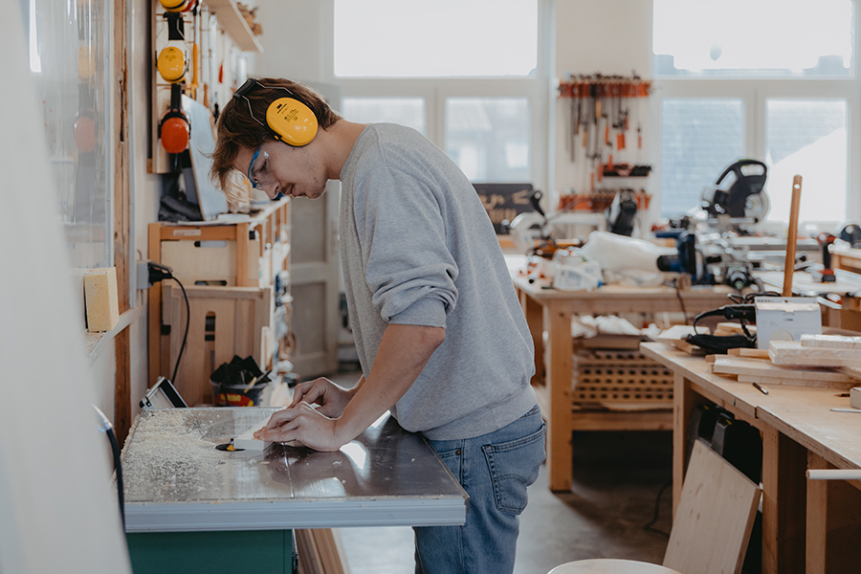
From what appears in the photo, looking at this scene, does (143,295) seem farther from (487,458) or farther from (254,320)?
(487,458)

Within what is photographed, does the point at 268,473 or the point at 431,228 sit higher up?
the point at 431,228

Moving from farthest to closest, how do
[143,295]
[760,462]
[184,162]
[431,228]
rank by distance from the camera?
[184,162]
[143,295]
[760,462]
[431,228]

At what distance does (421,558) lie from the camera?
1338 mm

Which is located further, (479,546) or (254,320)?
(254,320)

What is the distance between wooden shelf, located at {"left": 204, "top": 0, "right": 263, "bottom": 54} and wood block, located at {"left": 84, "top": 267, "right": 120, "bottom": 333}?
6.04 feet

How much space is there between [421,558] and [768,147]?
19.7 ft

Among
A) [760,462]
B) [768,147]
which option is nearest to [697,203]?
[768,147]

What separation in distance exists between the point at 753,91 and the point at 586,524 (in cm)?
465

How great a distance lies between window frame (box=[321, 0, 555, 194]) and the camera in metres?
6.09

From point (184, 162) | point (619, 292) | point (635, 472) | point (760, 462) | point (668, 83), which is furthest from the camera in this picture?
point (668, 83)

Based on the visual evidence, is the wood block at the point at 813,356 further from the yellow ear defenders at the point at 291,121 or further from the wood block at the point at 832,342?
the yellow ear defenders at the point at 291,121

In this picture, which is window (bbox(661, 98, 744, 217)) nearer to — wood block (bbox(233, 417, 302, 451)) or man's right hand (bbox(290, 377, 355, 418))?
man's right hand (bbox(290, 377, 355, 418))

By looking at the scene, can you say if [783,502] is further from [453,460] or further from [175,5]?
[175,5]

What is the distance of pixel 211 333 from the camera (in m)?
2.56
